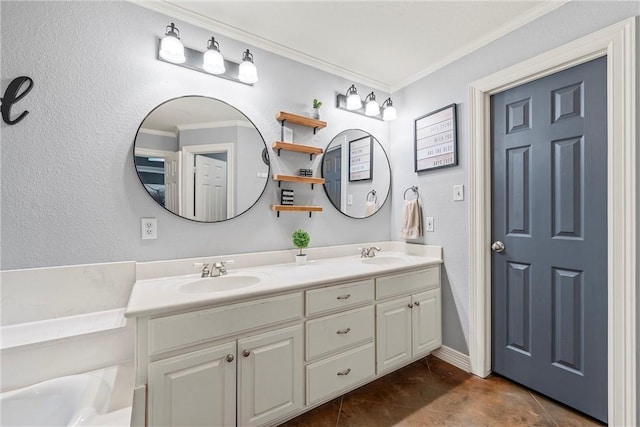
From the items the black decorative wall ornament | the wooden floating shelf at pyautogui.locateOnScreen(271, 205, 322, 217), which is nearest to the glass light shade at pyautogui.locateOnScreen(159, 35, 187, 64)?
the black decorative wall ornament

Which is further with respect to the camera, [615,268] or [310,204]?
[310,204]

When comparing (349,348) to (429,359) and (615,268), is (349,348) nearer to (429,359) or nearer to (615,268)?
(429,359)

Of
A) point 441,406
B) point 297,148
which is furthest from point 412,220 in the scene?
point 441,406

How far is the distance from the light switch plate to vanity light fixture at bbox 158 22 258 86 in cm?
164

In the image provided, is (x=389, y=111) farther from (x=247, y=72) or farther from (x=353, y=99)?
(x=247, y=72)

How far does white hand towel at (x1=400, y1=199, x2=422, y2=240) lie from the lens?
2.32 meters

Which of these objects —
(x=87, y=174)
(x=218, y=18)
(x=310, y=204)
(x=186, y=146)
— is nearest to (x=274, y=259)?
(x=310, y=204)

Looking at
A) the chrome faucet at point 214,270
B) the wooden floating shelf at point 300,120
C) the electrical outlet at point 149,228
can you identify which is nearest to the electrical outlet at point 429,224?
the wooden floating shelf at point 300,120

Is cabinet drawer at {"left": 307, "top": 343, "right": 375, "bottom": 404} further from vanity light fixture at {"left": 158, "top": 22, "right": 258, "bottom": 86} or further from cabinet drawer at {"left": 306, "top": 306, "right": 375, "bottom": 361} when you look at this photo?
vanity light fixture at {"left": 158, "top": 22, "right": 258, "bottom": 86}

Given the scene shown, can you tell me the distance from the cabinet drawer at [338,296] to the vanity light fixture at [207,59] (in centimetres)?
143

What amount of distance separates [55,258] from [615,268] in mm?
2801

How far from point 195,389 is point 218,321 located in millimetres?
293

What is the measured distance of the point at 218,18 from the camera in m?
1.74

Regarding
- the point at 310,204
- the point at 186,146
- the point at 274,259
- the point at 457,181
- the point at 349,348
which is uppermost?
the point at 186,146
